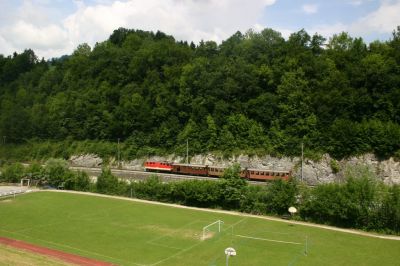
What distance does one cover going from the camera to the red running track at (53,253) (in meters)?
28.3

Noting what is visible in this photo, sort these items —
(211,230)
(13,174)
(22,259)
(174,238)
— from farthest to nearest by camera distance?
(13,174)
(211,230)
(174,238)
(22,259)

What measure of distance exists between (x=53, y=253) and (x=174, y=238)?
978 cm

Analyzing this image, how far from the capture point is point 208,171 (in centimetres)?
5903

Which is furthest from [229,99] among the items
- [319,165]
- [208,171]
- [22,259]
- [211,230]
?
[22,259]

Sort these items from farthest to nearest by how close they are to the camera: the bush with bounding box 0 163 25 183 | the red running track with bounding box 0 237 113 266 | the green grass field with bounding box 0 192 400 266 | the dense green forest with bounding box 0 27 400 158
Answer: the bush with bounding box 0 163 25 183 → the dense green forest with bounding box 0 27 400 158 → the green grass field with bounding box 0 192 400 266 → the red running track with bounding box 0 237 113 266

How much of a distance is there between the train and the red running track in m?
27.3

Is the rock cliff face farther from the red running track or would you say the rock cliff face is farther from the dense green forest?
the red running track

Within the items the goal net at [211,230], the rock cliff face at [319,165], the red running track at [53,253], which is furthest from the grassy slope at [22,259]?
the rock cliff face at [319,165]

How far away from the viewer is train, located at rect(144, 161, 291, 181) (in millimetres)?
54062

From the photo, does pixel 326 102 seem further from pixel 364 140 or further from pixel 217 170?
pixel 217 170

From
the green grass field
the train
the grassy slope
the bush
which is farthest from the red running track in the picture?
the bush

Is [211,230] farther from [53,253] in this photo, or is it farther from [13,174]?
[13,174]

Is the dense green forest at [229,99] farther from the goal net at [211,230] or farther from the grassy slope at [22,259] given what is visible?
the grassy slope at [22,259]

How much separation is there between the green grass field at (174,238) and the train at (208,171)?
13.6 metres
